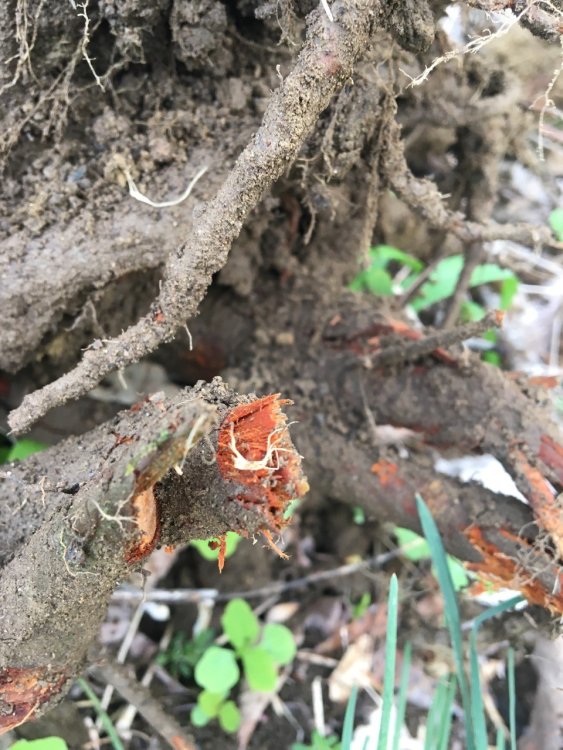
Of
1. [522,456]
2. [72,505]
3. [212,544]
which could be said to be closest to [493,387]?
[522,456]

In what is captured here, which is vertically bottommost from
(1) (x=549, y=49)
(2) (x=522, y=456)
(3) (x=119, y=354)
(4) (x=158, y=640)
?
(4) (x=158, y=640)

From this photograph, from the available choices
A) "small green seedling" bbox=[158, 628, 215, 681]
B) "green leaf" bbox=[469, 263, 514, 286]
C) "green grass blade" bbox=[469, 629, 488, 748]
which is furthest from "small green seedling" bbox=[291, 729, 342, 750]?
"green leaf" bbox=[469, 263, 514, 286]

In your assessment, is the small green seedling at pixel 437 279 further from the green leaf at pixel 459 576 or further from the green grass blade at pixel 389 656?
the green grass blade at pixel 389 656

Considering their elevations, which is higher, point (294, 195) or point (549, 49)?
point (549, 49)

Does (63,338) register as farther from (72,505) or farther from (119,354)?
(72,505)

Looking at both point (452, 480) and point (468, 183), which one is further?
point (468, 183)

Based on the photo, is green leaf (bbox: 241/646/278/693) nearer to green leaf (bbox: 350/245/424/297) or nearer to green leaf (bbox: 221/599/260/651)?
green leaf (bbox: 221/599/260/651)

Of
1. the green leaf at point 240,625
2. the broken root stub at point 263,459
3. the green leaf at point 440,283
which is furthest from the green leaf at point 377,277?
the broken root stub at point 263,459
